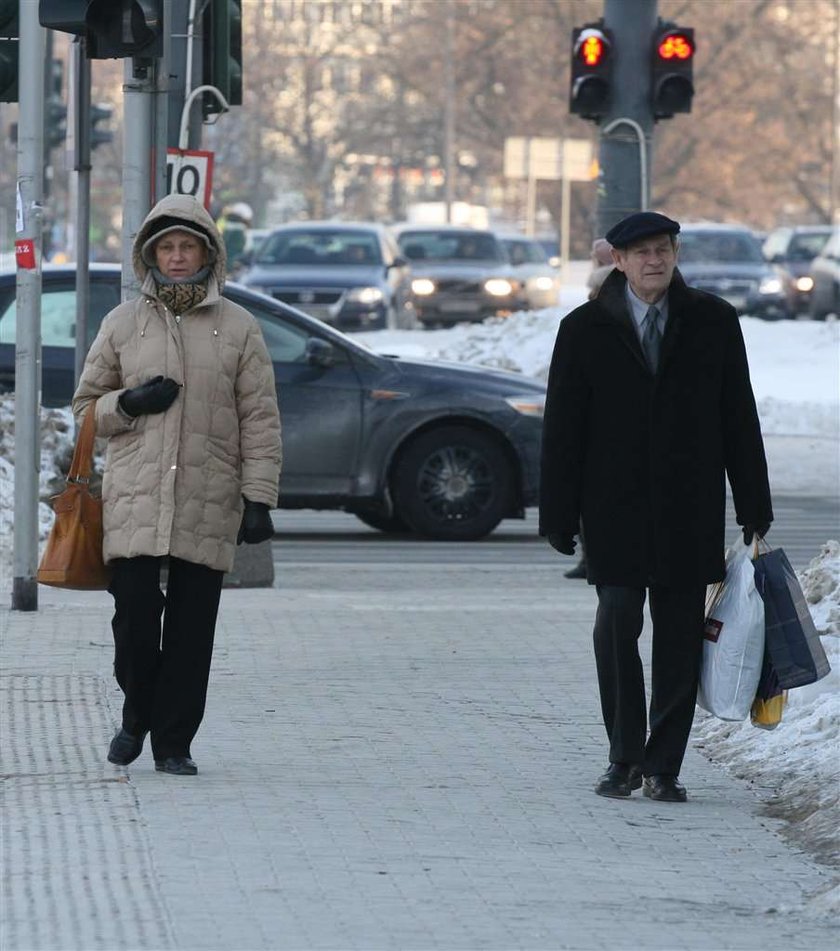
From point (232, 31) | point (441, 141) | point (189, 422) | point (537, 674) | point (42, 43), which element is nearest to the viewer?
point (189, 422)

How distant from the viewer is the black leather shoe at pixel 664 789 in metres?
6.86

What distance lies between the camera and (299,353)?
14234 millimetres

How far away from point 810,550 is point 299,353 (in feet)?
10.3

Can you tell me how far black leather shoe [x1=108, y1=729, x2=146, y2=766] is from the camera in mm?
6988

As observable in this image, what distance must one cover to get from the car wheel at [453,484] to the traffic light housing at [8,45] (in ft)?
14.9

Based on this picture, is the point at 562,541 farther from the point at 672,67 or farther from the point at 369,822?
the point at 672,67

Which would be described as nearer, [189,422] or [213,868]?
[213,868]

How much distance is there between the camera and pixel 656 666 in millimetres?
6875

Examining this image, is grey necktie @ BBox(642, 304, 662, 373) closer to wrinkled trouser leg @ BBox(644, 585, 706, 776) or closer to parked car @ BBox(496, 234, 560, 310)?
wrinkled trouser leg @ BBox(644, 585, 706, 776)

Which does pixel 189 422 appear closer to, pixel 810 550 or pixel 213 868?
pixel 213 868

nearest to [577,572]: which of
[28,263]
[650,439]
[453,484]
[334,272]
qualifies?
[453,484]

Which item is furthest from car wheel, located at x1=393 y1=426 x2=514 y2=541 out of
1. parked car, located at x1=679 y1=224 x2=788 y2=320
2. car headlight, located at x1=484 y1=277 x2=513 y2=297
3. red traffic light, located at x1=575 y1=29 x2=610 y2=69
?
parked car, located at x1=679 y1=224 x2=788 y2=320

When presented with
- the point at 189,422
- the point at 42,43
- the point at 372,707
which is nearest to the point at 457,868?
the point at 189,422

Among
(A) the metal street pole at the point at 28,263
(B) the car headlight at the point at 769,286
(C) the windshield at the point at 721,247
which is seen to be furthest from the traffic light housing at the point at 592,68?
(B) the car headlight at the point at 769,286
